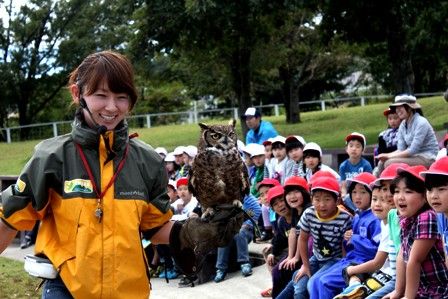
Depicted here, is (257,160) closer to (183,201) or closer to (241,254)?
(183,201)

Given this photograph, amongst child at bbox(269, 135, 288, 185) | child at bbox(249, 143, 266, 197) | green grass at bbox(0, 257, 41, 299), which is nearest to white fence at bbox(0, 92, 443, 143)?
child at bbox(249, 143, 266, 197)

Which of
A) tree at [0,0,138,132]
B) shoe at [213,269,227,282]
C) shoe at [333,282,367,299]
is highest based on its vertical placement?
tree at [0,0,138,132]

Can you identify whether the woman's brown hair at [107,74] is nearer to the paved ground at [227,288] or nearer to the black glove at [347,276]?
the black glove at [347,276]

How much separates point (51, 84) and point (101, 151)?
31002 millimetres

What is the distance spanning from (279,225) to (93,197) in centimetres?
442

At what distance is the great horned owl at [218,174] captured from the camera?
112 inches

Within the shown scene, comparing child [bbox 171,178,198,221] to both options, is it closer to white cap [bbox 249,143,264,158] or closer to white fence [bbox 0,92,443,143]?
white cap [bbox 249,143,264,158]

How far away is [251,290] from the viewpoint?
7547mm

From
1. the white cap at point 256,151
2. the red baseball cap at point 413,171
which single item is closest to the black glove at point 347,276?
the red baseball cap at point 413,171

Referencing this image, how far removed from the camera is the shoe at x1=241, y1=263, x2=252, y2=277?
802cm

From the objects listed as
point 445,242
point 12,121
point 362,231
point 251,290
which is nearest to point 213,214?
point 445,242

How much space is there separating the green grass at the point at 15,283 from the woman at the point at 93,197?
5171 millimetres

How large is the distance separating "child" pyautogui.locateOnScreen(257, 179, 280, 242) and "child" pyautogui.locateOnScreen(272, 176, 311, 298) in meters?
1.35

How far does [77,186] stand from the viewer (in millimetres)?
2762
